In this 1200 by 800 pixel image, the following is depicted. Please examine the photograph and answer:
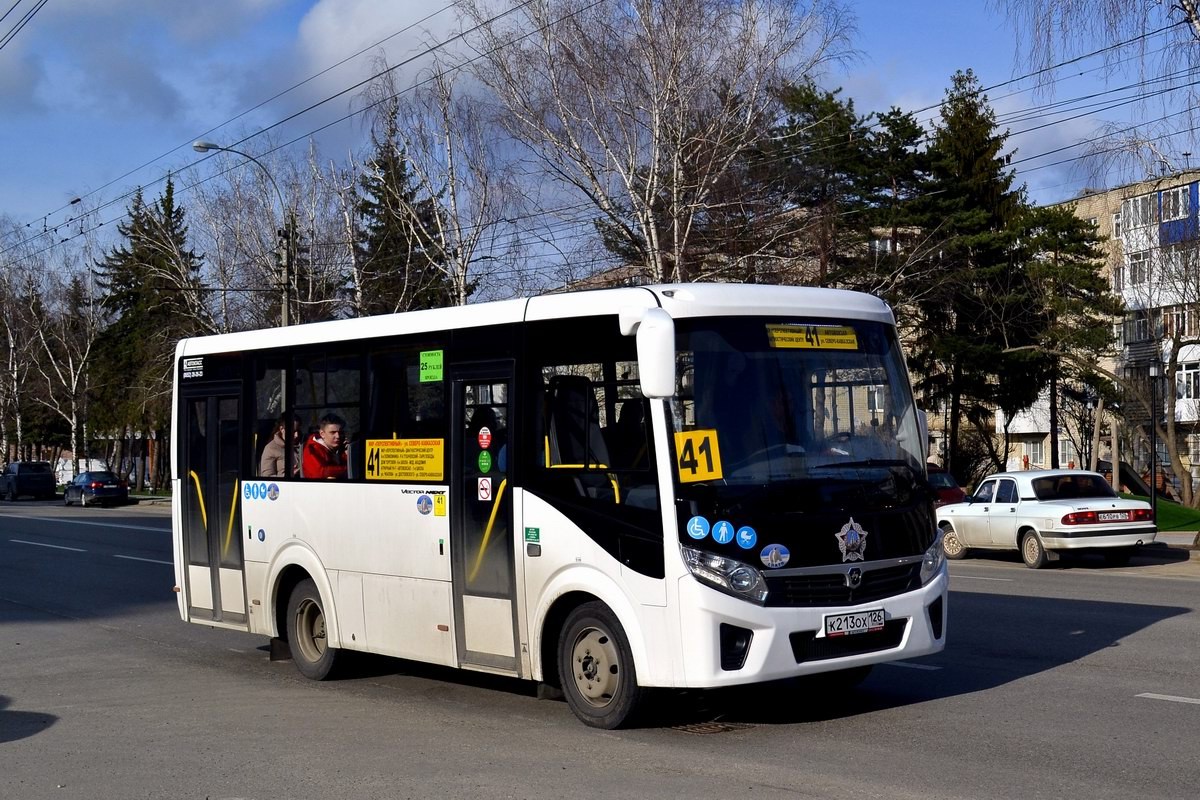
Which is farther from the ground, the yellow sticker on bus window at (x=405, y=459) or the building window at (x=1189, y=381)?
the building window at (x=1189, y=381)

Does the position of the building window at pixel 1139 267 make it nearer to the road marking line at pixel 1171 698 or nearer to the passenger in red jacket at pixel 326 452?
the road marking line at pixel 1171 698

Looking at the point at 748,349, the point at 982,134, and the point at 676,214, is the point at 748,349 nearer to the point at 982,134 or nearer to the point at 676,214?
the point at 676,214

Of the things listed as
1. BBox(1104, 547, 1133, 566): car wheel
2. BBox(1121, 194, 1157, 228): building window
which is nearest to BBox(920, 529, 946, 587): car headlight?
BBox(1104, 547, 1133, 566): car wheel

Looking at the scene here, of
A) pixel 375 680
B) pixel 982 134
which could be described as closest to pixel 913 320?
pixel 982 134

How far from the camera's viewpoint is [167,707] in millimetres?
9938

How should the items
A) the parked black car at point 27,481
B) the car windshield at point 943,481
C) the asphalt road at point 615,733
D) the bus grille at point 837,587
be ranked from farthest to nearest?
the parked black car at point 27,481
the car windshield at point 943,481
the bus grille at point 837,587
the asphalt road at point 615,733

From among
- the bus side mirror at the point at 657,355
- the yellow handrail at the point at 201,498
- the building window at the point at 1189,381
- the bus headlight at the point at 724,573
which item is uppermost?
the building window at the point at 1189,381

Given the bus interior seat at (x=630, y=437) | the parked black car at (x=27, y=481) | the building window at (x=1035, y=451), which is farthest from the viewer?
the building window at (x=1035, y=451)

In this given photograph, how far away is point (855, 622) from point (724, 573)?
0.96 metres

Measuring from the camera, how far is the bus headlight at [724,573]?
25.8 ft

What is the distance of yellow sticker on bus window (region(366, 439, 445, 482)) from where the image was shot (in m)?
9.66

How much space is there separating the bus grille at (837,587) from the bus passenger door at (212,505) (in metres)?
5.65

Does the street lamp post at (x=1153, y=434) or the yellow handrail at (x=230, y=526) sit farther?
the street lamp post at (x=1153, y=434)

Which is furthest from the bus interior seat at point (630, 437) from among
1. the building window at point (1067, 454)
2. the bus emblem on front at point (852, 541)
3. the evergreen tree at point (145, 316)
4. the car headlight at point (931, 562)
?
the building window at point (1067, 454)
